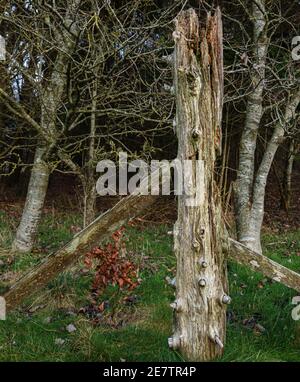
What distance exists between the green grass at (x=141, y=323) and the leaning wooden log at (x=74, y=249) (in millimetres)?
659

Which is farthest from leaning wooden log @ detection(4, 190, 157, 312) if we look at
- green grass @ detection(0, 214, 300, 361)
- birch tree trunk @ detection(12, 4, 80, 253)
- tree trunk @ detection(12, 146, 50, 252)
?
tree trunk @ detection(12, 146, 50, 252)

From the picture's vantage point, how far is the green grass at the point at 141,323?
3.88 meters

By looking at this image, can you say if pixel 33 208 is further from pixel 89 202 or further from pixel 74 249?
pixel 74 249

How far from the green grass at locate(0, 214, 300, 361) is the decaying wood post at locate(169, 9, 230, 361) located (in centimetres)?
28

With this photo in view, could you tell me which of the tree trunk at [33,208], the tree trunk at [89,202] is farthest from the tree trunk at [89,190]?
the tree trunk at [33,208]

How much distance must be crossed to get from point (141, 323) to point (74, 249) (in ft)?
4.58

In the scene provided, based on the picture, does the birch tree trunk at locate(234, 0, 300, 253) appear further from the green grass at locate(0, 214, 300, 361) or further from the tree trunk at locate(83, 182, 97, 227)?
the tree trunk at locate(83, 182, 97, 227)

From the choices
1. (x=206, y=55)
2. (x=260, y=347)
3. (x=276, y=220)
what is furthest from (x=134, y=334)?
(x=276, y=220)

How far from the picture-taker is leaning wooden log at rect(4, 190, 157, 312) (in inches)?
141

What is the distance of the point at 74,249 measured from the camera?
3.61 metres

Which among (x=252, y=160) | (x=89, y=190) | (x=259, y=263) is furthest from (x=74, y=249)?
(x=252, y=160)

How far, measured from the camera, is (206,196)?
11.6 feet
